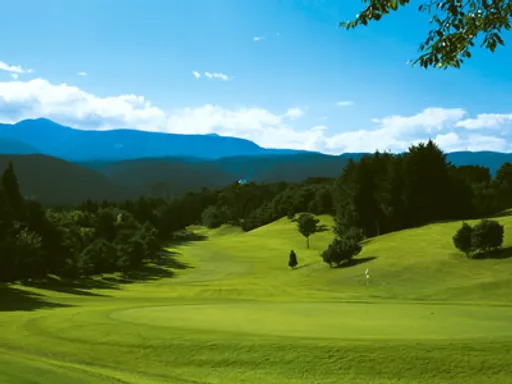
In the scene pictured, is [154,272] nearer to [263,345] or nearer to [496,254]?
[496,254]

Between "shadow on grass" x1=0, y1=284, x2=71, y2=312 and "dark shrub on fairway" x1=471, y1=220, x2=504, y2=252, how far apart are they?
34145mm

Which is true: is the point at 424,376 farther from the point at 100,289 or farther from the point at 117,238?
the point at 117,238

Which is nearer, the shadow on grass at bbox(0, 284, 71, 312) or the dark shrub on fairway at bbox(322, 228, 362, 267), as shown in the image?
the shadow on grass at bbox(0, 284, 71, 312)

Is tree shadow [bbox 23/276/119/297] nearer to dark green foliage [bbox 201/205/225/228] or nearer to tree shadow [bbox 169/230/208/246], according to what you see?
tree shadow [bbox 169/230/208/246]

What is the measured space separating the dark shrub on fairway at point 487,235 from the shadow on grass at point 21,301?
34145 millimetres

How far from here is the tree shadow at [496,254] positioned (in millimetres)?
45375

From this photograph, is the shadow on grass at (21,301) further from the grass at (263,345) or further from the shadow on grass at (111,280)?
the shadow on grass at (111,280)

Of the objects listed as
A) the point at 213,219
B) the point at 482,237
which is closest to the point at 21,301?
the point at 482,237

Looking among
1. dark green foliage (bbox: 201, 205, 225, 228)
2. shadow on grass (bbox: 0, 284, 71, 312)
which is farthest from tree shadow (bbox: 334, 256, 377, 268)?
dark green foliage (bbox: 201, 205, 225, 228)

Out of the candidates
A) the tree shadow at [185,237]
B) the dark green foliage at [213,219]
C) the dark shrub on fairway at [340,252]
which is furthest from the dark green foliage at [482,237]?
the dark green foliage at [213,219]

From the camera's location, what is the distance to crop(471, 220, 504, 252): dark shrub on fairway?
4600cm

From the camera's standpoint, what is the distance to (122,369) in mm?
15781

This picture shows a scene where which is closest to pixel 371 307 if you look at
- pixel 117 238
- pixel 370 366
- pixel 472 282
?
pixel 370 366

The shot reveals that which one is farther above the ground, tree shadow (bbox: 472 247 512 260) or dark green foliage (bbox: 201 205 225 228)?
dark green foliage (bbox: 201 205 225 228)
